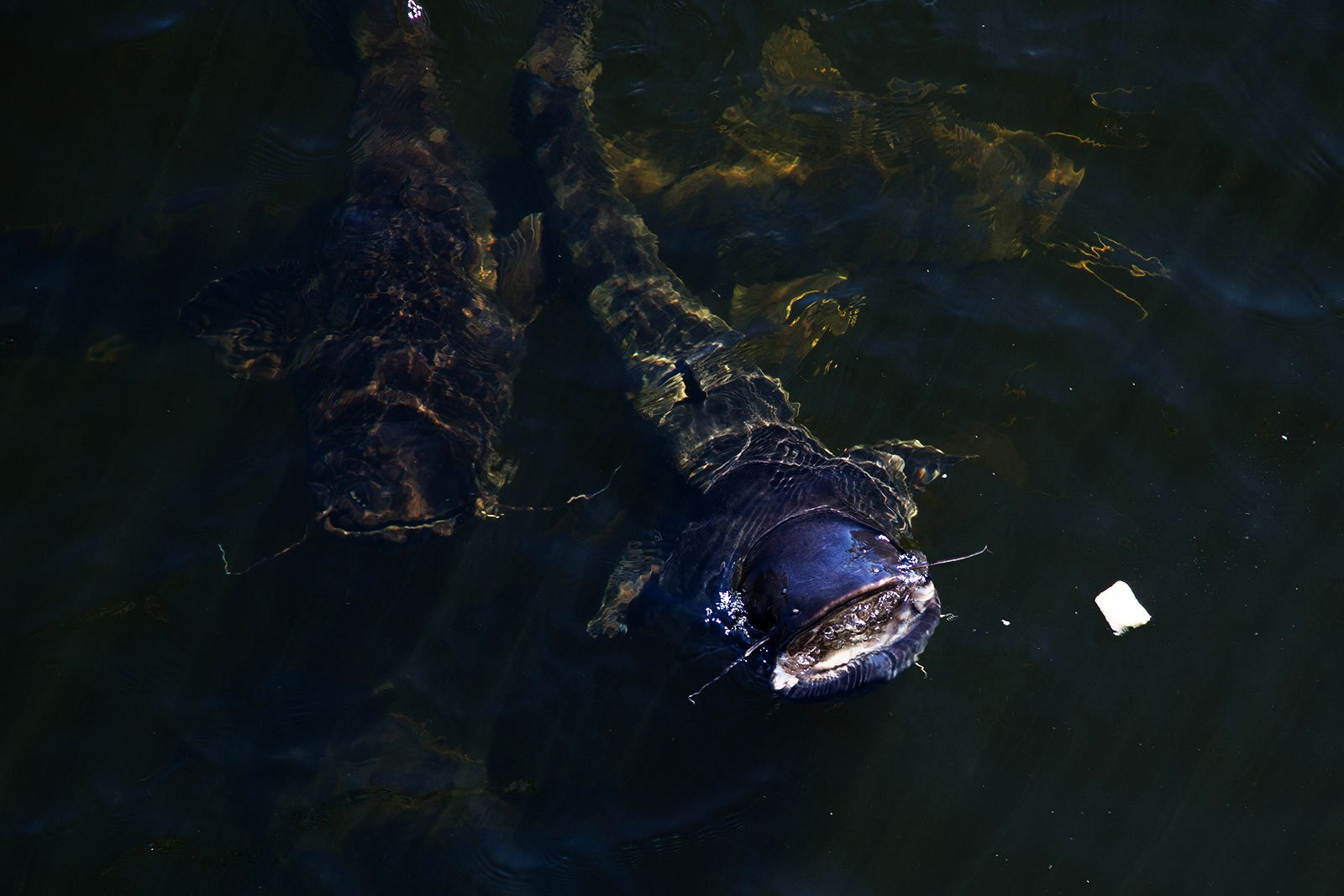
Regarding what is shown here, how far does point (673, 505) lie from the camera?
6348 mm

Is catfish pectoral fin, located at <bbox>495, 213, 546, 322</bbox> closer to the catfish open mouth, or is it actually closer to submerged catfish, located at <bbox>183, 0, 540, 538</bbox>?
submerged catfish, located at <bbox>183, 0, 540, 538</bbox>

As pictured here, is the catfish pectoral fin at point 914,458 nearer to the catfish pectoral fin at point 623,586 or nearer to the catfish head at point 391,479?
the catfish pectoral fin at point 623,586

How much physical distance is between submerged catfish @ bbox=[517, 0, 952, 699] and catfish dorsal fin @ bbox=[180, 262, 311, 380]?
2.10 metres

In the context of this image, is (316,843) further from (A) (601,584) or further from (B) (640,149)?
(B) (640,149)

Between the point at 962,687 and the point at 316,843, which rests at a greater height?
the point at 962,687

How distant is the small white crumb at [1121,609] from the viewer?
19.4 feet

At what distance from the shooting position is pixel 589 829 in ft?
19.0

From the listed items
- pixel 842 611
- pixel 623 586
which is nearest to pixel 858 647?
pixel 842 611

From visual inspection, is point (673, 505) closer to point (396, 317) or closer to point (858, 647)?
point (858, 647)

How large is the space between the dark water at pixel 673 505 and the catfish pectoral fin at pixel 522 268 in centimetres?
37

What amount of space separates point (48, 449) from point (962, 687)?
6407mm

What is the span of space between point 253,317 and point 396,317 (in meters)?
1.21

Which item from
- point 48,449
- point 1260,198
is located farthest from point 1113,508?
point 48,449

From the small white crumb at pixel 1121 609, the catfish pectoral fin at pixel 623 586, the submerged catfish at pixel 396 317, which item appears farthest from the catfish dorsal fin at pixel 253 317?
the small white crumb at pixel 1121 609
